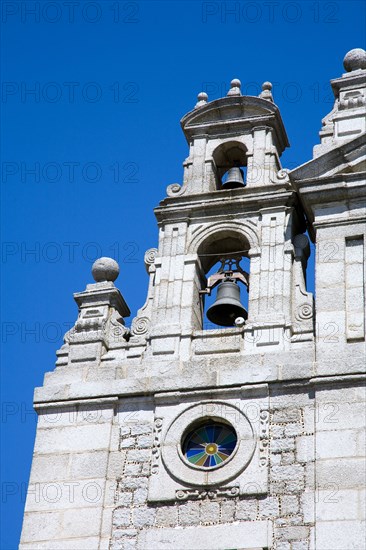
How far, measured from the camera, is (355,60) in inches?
1177

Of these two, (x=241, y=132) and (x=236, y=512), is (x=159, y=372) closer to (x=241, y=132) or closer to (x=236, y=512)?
(x=236, y=512)

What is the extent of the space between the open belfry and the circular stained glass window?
0.02 m

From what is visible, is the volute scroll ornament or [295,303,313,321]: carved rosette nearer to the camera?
[295,303,313,321]: carved rosette

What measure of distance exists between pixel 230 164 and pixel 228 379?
5771mm

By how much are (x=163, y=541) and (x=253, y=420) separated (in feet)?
8.06

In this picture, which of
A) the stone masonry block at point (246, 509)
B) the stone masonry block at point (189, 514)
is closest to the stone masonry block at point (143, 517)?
the stone masonry block at point (189, 514)

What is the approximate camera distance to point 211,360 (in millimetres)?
26203

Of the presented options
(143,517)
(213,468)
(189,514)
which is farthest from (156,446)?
(189,514)

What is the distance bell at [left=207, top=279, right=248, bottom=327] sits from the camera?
1097 inches

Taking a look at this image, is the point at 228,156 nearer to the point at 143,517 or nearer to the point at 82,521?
the point at 143,517

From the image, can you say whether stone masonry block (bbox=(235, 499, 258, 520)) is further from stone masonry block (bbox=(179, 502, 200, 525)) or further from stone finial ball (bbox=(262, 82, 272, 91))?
stone finial ball (bbox=(262, 82, 272, 91))

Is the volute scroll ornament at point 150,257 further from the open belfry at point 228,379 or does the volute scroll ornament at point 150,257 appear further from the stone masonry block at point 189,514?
the stone masonry block at point 189,514

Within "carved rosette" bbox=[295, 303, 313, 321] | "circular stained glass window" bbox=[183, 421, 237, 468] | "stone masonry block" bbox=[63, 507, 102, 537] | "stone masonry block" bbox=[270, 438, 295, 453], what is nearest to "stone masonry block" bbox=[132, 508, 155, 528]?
"stone masonry block" bbox=[63, 507, 102, 537]

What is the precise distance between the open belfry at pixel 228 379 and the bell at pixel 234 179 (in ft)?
0.28
